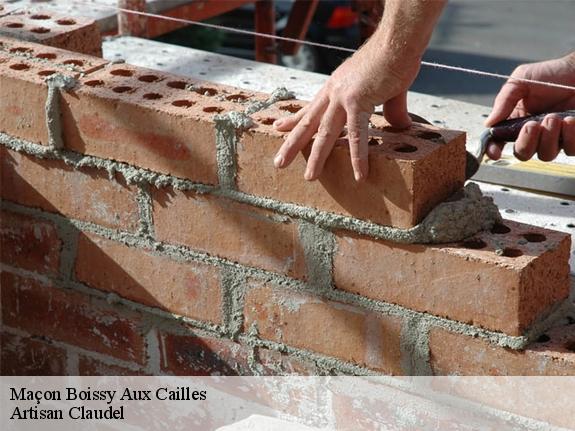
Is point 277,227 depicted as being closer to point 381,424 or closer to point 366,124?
point 366,124

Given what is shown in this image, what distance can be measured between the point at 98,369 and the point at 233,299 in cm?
50

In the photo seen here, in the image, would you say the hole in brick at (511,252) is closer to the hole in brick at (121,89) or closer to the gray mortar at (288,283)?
the gray mortar at (288,283)

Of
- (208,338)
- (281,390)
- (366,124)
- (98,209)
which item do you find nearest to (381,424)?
(281,390)

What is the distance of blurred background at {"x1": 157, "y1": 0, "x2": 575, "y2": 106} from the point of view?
8938 millimetres

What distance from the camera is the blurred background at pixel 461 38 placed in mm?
8938

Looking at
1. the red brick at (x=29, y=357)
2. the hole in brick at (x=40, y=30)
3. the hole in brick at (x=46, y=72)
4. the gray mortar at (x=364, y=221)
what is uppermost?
the hole in brick at (x=40, y=30)

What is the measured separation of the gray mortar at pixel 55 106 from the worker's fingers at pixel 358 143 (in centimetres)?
68

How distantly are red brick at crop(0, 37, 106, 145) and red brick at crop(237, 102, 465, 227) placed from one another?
51 cm

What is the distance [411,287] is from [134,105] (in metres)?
0.69

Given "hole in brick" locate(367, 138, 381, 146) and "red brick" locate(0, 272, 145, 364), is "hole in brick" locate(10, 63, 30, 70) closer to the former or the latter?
"red brick" locate(0, 272, 145, 364)

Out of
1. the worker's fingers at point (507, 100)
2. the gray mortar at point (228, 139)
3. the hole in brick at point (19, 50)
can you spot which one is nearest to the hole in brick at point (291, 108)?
the gray mortar at point (228, 139)

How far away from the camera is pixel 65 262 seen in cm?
249

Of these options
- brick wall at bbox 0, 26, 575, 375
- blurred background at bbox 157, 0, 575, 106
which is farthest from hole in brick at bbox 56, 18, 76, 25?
blurred background at bbox 157, 0, 575, 106

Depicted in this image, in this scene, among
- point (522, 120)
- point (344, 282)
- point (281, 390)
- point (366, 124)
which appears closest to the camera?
point (366, 124)
